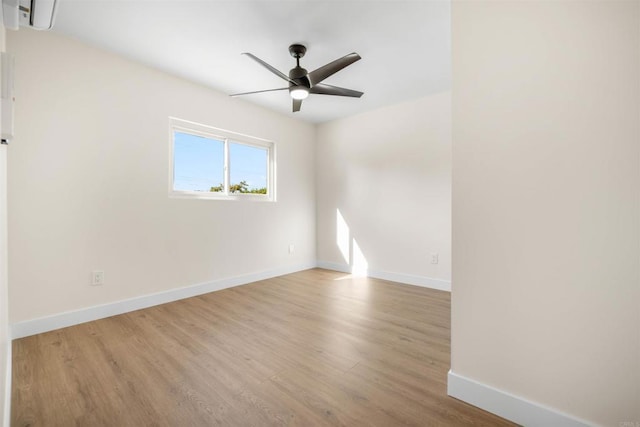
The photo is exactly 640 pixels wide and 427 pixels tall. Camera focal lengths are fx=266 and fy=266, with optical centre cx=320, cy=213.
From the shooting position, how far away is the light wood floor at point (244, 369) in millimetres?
1279

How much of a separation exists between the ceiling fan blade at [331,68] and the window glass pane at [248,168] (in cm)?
172

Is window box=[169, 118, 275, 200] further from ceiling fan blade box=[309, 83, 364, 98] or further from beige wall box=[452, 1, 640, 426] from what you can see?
beige wall box=[452, 1, 640, 426]

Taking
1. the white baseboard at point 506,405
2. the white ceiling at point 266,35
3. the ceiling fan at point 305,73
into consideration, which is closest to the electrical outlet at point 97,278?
the white ceiling at point 266,35

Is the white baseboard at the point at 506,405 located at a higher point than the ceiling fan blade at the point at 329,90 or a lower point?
lower

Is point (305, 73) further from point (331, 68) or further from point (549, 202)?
point (549, 202)

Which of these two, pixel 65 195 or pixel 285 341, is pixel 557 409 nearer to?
pixel 285 341

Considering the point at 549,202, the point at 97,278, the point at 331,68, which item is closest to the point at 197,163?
the point at 97,278

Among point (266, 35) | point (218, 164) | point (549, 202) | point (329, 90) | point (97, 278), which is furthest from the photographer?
point (218, 164)

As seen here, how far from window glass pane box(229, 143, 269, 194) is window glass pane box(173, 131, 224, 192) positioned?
154mm

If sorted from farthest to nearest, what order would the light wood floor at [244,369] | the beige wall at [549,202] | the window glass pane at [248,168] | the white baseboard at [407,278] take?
the window glass pane at [248,168], the white baseboard at [407,278], the light wood floor at [244,369], the beige wall at [549,202]

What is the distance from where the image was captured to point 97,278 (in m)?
2.38

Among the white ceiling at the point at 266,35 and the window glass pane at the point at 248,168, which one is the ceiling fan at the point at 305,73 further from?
the window glass pane at the point at 248,168

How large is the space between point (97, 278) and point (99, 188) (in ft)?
2.65

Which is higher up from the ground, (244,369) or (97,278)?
(97,278)
